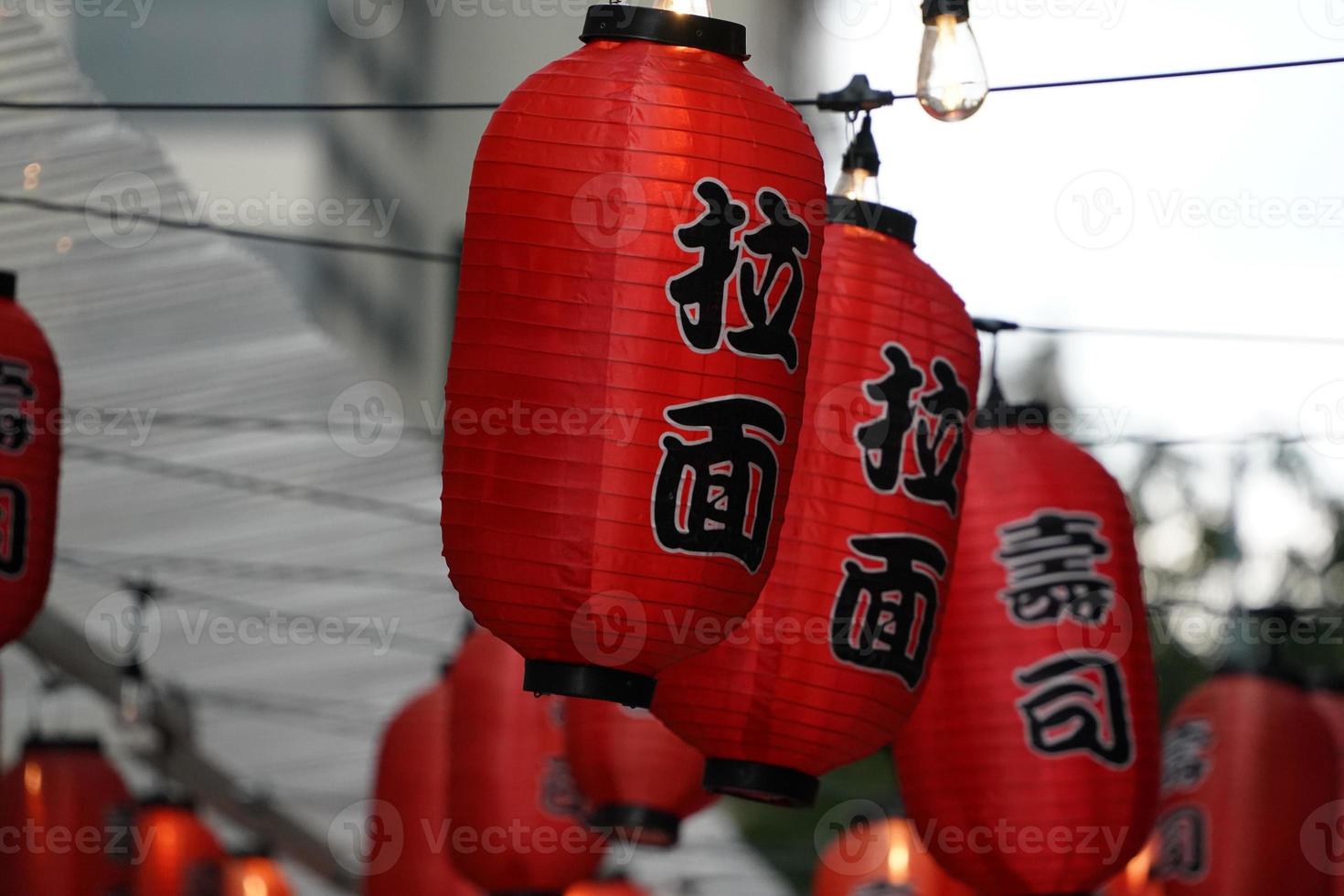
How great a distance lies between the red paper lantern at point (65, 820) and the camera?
904 centimetres

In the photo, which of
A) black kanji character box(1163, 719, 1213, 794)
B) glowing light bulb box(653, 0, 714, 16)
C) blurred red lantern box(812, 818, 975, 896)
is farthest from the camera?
blurred red lantern box(812, 818, 975, 896)

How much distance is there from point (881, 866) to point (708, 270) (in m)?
5.52

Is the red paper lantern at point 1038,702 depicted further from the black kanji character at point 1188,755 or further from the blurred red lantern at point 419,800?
the blurred red lantern at point 419,800

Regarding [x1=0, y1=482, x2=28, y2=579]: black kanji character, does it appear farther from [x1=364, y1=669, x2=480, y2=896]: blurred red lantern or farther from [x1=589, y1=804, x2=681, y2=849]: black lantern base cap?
[x1=364, y1=669, x2=480, y2=896]: blurred red lantern

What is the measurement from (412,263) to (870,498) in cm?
1632

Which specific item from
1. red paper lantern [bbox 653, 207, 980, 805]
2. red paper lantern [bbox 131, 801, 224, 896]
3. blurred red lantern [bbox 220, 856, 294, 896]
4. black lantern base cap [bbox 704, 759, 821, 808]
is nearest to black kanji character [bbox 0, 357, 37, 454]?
red paper lantern [bbox 653, 207, 980, 805]

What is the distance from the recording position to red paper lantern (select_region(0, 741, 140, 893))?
9.04 metres

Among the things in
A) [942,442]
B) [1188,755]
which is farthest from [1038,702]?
[1188,755]

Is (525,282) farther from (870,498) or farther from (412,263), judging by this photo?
(412,263)

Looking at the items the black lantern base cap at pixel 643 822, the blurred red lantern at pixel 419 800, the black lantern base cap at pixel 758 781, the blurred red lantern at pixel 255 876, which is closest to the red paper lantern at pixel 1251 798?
the black lantern base cap at pixel 643 822

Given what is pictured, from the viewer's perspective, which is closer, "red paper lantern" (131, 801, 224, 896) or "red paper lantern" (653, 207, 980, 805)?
"red paper lantern" (653, 207, 980, 805)

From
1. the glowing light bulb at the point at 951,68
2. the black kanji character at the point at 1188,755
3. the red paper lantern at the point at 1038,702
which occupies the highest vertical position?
the glowing light bulb at the point at 951,68

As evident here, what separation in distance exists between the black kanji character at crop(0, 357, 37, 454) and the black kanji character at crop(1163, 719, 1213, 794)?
4549 mm

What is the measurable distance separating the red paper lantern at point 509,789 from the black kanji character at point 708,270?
3.43 meters
